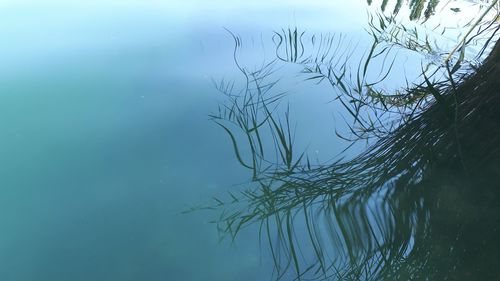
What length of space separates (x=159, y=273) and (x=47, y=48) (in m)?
1.07

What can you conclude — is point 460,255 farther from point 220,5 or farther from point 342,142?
point 220,5

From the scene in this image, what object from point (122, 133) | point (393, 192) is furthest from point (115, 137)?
point (393, 192)

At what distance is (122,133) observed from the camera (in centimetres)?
133

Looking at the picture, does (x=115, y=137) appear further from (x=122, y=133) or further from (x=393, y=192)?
(x=393, y=192)

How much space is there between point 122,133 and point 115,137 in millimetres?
26

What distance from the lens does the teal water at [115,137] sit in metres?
1.04

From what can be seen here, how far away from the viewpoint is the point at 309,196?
3.64ft

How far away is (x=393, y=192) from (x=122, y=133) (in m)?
0.83

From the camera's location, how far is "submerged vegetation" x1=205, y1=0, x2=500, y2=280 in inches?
38.2

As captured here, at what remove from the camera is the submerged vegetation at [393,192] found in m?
0.97

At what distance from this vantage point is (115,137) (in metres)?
1.32

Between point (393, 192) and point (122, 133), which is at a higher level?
point (122, 133)

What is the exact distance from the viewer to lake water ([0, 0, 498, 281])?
105cm

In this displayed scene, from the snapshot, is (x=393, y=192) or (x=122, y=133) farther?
(x=122, y=133)
